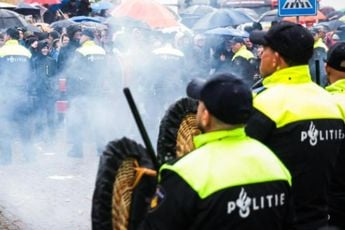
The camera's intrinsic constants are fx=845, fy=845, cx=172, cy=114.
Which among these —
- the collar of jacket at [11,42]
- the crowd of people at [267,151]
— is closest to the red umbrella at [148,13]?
the collar of jacket at [11,42]

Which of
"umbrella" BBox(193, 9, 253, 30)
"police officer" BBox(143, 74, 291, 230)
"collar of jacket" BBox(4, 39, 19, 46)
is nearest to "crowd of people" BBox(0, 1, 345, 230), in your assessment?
"police officer" BBox(143, 74, 291, 230)

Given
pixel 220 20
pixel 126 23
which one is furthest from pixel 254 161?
pixel 220 20

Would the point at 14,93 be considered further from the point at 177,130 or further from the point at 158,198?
the point at 158,198

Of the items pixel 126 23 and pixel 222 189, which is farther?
pixel 126 23

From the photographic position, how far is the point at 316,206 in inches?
178

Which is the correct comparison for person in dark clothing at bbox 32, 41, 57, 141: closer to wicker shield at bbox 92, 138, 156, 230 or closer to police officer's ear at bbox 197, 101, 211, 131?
wicker shield at bbox 92, 138, 156, 230

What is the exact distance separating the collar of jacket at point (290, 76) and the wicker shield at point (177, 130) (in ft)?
1.82

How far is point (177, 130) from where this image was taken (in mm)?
4277

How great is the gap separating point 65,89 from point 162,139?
9648 mm

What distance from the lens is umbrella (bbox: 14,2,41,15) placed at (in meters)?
24.5

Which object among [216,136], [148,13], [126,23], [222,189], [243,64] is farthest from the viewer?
[148,13]

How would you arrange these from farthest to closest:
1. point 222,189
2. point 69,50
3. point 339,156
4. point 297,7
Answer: point 297,7
point 69,50
point 339,156
point 222,189

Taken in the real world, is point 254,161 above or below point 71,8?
above

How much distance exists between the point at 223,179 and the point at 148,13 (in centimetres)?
1749
